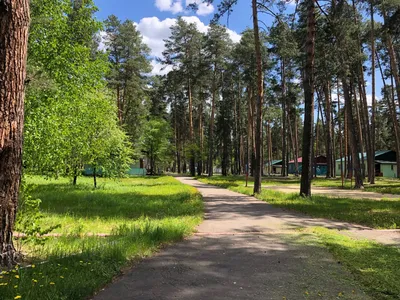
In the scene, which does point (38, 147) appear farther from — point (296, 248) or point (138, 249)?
point (296, 248)

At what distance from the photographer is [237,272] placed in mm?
4766

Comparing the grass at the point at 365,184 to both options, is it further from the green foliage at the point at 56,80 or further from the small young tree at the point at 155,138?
the small young tree at the point at 155,138

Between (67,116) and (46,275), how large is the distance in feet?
32.8

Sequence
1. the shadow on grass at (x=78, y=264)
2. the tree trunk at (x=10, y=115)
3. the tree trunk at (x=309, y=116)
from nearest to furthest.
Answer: the shadow on grass at (x=78, y=264), the tree trunk at (x=10, y=115), the tree trunk at (x=309, y=116)

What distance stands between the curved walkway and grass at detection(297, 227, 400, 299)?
7.0 inches

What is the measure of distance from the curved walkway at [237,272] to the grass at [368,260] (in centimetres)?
18

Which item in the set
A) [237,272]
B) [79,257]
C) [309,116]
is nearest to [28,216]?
[79,257]

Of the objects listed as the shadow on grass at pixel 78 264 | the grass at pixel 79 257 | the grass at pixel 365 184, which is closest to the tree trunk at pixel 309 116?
the grass at pixel 365 184

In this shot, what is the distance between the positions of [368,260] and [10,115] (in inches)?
228

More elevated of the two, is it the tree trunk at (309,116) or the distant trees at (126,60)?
the distant trees at (126,60)

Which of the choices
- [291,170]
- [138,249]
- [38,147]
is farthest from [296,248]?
[291,170]

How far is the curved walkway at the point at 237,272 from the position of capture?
3.93 meters

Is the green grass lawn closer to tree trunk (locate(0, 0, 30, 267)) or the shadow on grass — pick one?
the shadow on grass

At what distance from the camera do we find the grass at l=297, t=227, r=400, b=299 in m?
4.16
